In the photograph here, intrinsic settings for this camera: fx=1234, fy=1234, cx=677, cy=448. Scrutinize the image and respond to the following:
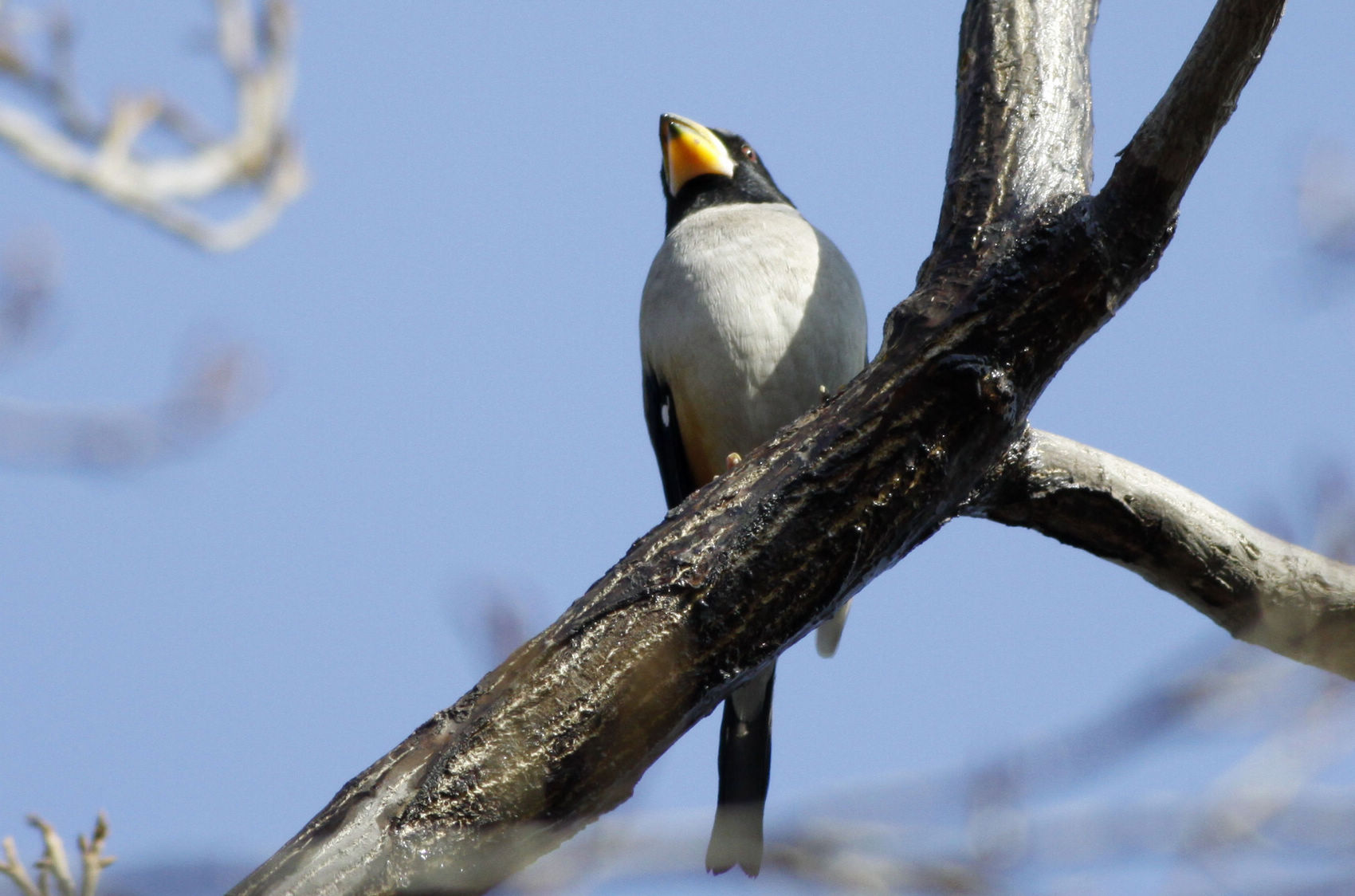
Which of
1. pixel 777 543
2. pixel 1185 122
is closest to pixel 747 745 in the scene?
pixel 777 543

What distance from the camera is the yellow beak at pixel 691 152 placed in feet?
21.4

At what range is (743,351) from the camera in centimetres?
506

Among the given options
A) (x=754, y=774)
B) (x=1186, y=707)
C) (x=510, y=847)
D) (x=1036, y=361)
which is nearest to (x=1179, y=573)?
(x=1036, y=361)

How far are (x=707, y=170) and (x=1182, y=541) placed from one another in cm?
324

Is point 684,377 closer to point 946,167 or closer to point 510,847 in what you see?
point 946,167

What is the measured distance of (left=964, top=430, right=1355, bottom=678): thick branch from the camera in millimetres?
4305

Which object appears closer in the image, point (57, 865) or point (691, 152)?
point (57, 865)

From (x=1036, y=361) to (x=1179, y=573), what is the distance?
4.91 ft

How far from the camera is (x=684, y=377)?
17.1 feet

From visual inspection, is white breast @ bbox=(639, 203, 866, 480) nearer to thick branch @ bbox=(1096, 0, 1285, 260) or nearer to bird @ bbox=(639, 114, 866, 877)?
bird @ bbox=(639, 114, 866, 877)

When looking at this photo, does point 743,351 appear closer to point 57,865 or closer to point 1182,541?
point 1182,541

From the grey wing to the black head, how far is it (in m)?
1.32

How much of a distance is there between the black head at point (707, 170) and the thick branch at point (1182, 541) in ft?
8.68

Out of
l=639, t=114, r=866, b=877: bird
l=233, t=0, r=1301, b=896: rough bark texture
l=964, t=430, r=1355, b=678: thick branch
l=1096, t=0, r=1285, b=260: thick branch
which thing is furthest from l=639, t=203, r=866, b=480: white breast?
l=1096, t=0, r=1285, b=260: thick branch
